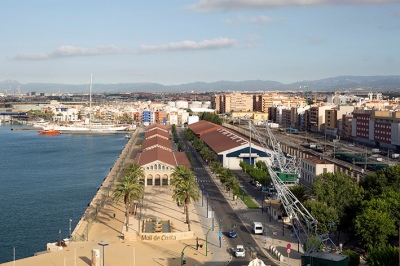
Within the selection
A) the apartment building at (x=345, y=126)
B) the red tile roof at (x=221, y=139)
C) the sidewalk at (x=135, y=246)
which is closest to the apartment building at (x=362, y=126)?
the apartment building at (x=345, y=126)

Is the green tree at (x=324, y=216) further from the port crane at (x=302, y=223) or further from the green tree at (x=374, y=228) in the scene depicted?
the green tree at (x=374, y=228)

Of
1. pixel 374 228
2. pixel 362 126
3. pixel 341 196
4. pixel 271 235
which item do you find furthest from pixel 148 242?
pixel 362 126

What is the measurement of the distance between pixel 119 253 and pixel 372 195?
9058 millimetres

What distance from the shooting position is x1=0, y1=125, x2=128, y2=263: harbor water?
20.8 meters

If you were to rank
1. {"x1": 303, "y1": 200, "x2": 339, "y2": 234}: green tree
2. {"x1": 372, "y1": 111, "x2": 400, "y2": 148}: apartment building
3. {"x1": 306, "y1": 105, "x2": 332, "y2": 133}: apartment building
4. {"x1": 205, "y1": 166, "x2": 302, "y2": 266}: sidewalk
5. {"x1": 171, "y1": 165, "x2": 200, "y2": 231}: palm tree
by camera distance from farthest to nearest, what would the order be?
{"x1": 306, "y1": 105, "x2": 332, "y2": 133}: apartment building < {"x1": 372, "y1": 111, "x2": 400, "y2": 148}: apartment building < {"x1": 171, "y1": 165, "x2": 200, "y2": 231}: palm tree < {"x1": 303, "y1": 200, "x2": 339, "y2": 234}: green tree < {"x1": 205, "y1": 166, "x2": 302, "y2": 266}: sidewalk

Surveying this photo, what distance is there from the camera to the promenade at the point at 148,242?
15672 millimetres

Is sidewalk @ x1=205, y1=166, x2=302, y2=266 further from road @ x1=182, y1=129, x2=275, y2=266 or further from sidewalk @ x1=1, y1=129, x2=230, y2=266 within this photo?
sidewalk @ x1=1, y1=129, x2=230, y2=266

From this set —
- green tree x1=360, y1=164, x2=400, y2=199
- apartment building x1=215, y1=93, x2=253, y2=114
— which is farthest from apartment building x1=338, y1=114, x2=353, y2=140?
apartment building x1=215, y1=93, x2=253, y2=114

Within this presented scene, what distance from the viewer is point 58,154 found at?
163 ft

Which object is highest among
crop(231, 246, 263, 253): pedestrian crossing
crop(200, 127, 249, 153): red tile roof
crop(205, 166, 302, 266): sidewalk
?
crop(200, 127, 249, 153): red tile roof

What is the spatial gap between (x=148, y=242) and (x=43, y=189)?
1498 centimetres

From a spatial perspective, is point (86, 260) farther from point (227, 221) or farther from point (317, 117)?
point (317, 117)

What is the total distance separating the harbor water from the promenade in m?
1.40

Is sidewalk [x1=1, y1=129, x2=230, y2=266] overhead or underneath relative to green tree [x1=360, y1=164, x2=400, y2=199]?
underneath
